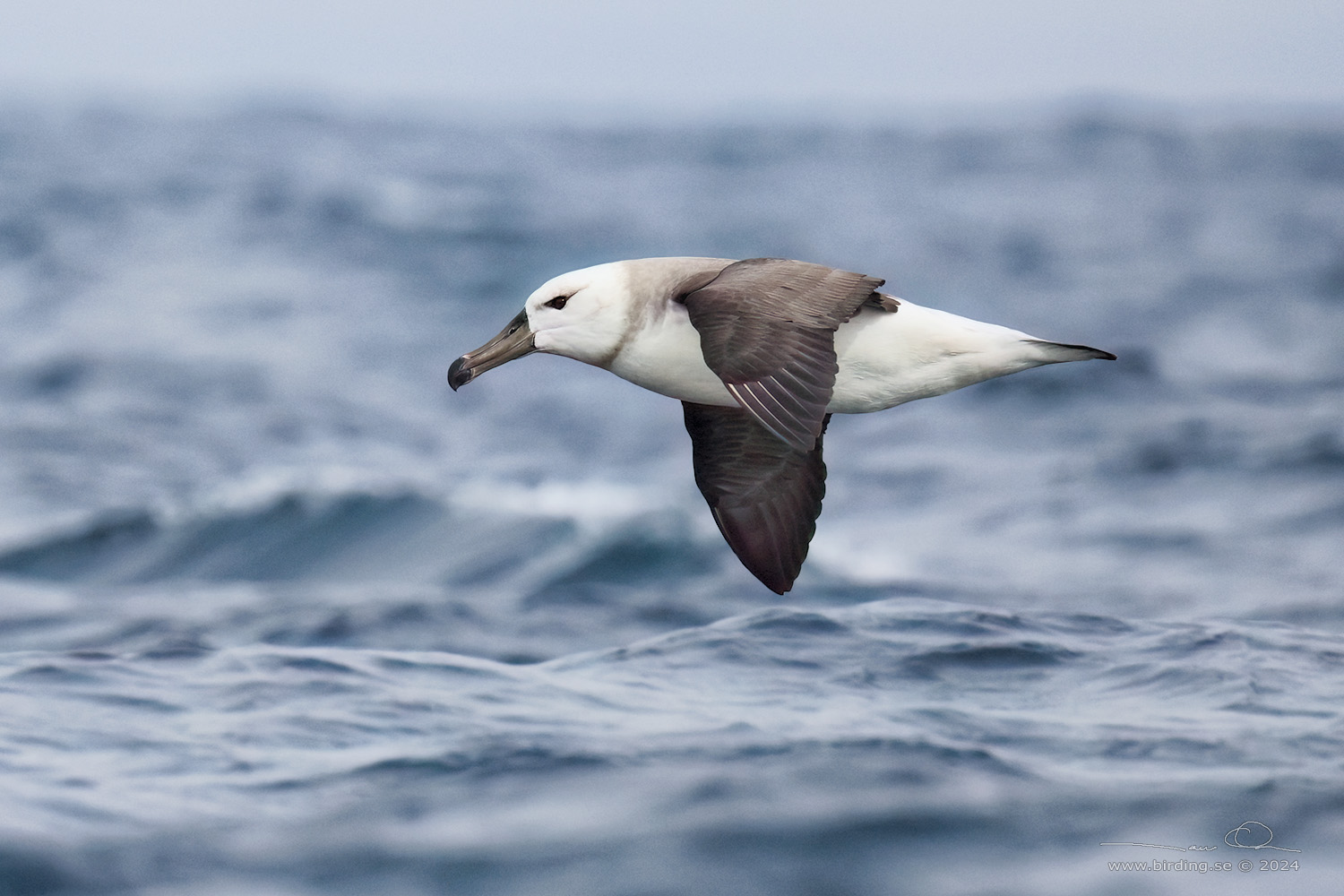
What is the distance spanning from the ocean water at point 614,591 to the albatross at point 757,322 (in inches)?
74.8

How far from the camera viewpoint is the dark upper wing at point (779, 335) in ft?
18.3

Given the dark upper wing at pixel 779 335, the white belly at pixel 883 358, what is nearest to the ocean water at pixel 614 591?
the white belly at pixel 883 358

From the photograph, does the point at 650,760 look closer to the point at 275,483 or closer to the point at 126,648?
the point at 126,648

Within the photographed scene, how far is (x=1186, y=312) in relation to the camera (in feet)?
91.8

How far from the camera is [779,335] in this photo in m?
5.85

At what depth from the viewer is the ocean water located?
8.02 m

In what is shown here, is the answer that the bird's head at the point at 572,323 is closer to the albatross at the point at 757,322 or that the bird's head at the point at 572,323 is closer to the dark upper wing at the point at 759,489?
the albatross at the point at 757,322
